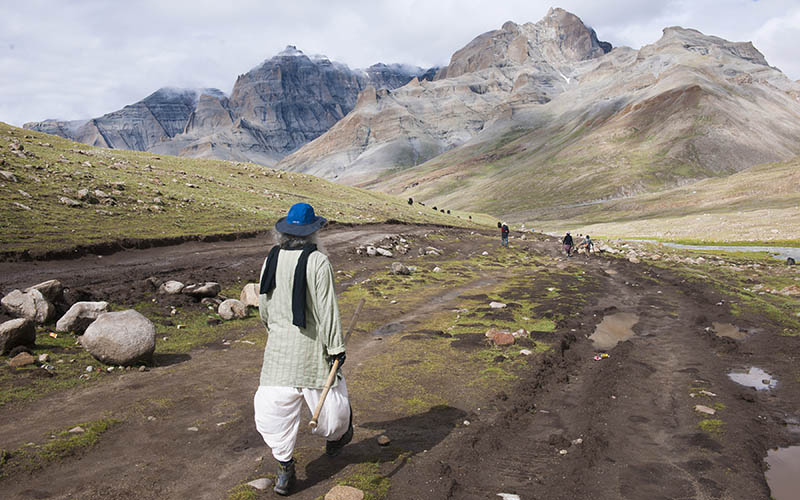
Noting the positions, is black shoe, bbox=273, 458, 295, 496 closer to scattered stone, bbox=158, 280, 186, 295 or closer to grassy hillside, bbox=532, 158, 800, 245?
scattered stone, bbox=158, 280, 186, 295

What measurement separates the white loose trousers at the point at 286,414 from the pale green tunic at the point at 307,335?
12 centimetres

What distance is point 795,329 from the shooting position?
555 inches

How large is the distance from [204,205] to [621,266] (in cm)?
3388

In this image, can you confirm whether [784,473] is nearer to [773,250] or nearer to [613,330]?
[613,330]

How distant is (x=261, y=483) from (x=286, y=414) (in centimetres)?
103

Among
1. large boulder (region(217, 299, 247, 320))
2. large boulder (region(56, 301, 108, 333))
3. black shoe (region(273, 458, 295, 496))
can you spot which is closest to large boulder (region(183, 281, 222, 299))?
large boulder (region(217, 299, 247, 320))

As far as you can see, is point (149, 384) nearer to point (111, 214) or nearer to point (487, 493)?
point (487, 493)

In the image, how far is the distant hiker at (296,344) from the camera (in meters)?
5.62

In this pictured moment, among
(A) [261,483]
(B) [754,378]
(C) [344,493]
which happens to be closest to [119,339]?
(A) [261,483]

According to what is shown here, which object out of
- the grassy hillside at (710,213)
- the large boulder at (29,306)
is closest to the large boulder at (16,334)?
the large boulder at (29,306)

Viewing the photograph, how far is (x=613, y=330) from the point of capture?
47.8ft

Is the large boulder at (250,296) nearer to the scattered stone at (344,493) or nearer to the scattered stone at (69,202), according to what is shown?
the scattered stone at (344,493)

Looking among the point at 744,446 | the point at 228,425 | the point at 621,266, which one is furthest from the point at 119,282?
the point at 621,266

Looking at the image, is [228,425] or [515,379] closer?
[228,425]
